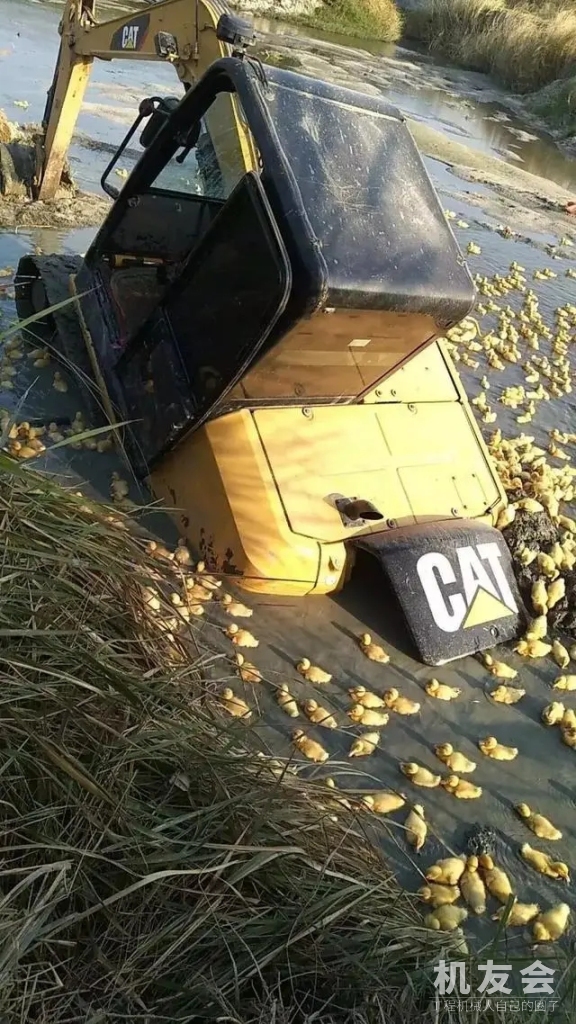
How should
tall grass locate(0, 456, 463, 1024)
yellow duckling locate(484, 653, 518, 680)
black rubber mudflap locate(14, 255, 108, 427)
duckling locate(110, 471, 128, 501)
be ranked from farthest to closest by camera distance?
black rubber mudflap locate(14, 255, 108, 427)
duckling locate(110, 471, 128, 501)
yellow duckling locate(484, 653, 518, 680)
tall grass locate(0, 456, 463, 1024)

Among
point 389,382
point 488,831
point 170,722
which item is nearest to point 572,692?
point 488,831

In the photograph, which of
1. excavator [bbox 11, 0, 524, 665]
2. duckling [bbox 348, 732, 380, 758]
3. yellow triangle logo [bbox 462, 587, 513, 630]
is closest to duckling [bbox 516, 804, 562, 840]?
duckling [bbox 348, 732, 380, 758]

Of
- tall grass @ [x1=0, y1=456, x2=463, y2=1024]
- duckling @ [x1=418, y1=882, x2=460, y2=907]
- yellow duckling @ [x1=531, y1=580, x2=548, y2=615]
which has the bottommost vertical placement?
duckling @ [x1=418, y1=882, x2=460, y2=907]

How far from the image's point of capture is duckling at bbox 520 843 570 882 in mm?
2740

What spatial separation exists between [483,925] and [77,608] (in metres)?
1.62

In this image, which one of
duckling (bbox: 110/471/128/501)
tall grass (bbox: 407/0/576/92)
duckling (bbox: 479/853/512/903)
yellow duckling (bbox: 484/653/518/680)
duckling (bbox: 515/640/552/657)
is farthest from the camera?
tall grass (bbox: 407/0/576/92)

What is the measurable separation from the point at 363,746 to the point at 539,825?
2.25 ft

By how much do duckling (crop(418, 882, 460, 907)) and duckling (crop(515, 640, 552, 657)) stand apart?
51.7 inches

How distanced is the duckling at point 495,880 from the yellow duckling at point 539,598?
1.36 meters

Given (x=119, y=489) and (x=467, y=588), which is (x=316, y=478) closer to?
(x=467, y=588)

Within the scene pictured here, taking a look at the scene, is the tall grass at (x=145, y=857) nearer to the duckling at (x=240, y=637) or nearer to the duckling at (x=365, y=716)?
the duckling at (x=365, y=716)

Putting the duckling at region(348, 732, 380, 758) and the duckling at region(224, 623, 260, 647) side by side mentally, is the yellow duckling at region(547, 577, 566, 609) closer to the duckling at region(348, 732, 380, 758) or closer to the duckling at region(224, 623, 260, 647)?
the duckling at region(348, 732, 380, 758)

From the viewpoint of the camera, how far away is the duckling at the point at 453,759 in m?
3.02

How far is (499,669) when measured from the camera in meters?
3.50
